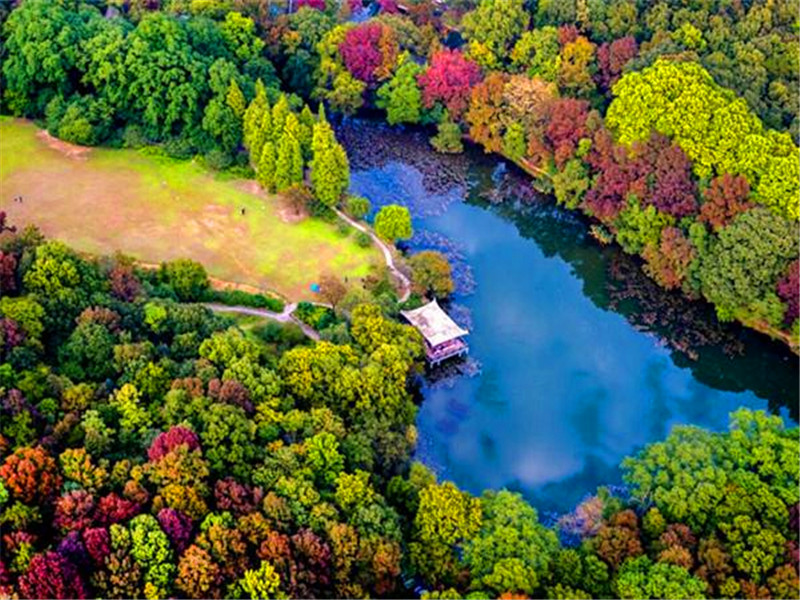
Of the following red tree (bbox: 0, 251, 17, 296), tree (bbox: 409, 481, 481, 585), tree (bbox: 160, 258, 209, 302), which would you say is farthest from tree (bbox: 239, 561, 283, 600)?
tree (bbox: 160, 258, 209, 302)

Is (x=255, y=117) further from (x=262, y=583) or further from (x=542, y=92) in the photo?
(x=262, y=583)

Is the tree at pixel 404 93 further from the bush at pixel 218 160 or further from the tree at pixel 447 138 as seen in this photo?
the bush at pixel 218 160

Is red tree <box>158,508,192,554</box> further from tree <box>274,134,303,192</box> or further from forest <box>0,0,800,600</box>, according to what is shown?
tree <box>274,134,303,192</box>

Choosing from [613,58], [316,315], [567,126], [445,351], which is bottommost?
[445,351]

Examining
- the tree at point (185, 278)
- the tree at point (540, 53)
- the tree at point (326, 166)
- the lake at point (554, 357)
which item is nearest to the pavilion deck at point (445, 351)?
the lake at point (554, 357)

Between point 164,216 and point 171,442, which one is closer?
point 171,442

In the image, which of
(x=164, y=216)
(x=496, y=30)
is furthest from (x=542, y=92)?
(x=164, y=216)

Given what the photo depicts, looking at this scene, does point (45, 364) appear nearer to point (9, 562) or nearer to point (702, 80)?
point (9, 562)
